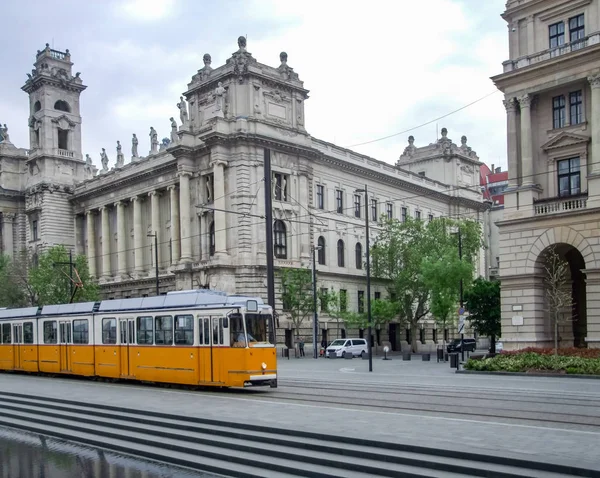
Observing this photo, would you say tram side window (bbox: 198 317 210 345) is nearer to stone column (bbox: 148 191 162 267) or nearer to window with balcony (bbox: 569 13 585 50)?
window with balcony (bbox: 569 13 585 50)

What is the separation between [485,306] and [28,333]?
29499 mm

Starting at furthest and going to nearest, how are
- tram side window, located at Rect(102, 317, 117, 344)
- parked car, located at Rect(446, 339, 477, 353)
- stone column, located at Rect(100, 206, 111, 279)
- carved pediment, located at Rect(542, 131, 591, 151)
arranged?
stone column, located at Rect(100, 206, 111, 279) < parked car, located at Rect(446, 339, 477, 353) < carved pediment, located at Rect(542, 131, 591, 151) < tram side window, located at Rect(102, 317, 117, 344)

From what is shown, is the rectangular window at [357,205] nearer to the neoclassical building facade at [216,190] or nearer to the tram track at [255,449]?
the neoclassical building facade at [216,190]

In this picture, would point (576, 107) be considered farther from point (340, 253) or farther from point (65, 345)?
point (340, 253)

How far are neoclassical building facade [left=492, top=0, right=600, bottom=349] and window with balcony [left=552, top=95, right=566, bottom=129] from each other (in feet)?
0.17

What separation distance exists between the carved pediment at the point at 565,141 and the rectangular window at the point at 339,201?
2998cm

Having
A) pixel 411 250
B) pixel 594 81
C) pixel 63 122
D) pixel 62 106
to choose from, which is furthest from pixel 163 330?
pixel 62 106

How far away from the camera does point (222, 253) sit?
5894 cm

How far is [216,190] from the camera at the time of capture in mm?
59969

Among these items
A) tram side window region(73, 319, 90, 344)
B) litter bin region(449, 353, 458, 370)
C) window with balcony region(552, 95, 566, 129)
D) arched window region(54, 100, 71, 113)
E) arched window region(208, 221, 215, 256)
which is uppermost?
arched window region(54, 100, 71, 113)

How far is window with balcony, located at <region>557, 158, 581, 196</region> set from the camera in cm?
3866

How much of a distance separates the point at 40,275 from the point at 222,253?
1544 centimetres

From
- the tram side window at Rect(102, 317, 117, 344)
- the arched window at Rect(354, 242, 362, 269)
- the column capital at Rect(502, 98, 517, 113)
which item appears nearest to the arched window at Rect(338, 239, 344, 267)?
the arched window at Rect(354, 242, 362, 269)

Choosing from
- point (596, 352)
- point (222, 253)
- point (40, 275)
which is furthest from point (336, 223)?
point (596, 352)
